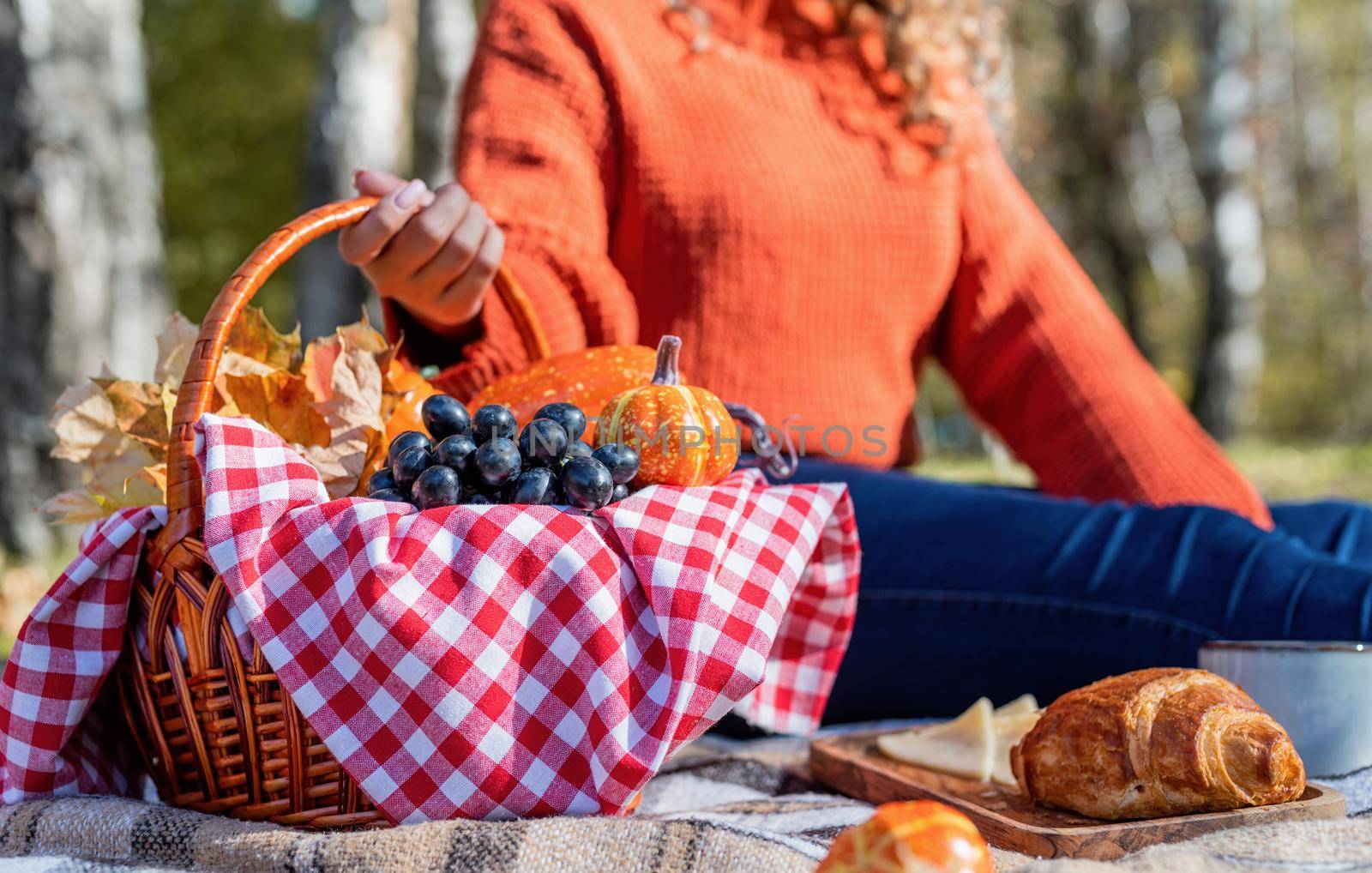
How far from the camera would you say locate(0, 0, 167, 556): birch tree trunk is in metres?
3.23

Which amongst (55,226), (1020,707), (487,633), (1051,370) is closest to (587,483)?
(487,633)

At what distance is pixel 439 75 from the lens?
5160 mm

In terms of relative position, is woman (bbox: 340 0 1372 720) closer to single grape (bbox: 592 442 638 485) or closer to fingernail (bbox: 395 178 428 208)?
fingernail (bbox: 395 178 428 208)

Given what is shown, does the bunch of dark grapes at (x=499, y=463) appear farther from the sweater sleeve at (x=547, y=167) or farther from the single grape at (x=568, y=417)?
the sweater sleeve at (x=547, y=167)

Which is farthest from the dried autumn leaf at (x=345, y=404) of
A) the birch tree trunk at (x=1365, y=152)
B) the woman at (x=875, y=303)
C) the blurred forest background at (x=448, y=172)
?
the birch tree trunk at (x=1365, y=152)

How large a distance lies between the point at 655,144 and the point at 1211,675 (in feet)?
3.64

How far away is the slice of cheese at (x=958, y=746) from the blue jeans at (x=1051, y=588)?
268 mm

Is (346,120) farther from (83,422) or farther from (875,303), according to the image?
(83,422)

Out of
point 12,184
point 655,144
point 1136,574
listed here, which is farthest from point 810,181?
point 12,184

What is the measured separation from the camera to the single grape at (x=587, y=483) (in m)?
0.93

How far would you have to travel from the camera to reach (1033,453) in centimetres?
196

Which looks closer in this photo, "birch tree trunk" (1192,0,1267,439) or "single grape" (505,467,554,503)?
"single grape" (505,467,554,503)

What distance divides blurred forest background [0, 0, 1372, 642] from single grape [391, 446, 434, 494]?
61.9 inches

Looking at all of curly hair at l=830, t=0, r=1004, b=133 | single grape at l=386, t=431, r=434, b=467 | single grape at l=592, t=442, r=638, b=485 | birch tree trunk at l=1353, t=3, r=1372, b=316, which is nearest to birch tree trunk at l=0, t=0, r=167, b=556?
curly hair at l=830, t=0, r=1004, b=133
